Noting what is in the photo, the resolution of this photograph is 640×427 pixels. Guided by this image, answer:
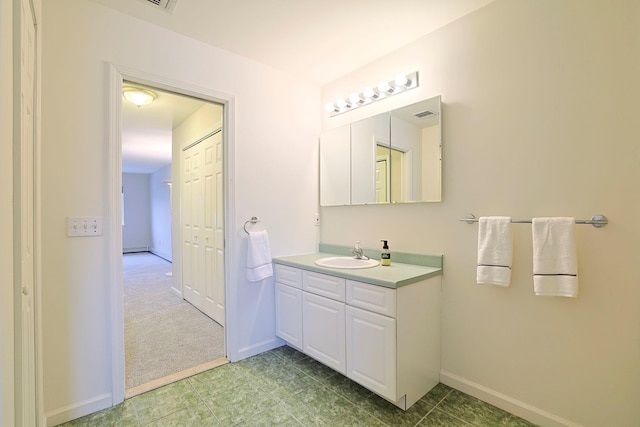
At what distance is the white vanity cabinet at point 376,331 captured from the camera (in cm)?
167

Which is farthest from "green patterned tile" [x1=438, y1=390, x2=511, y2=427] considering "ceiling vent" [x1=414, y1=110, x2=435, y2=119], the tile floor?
"ceiling vent" [x1=414, y1=110, x2=435, y2=119]

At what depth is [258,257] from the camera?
2369 mm

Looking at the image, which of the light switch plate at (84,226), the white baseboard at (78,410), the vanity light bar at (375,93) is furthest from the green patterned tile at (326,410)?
the vanity light bar at (375,93)

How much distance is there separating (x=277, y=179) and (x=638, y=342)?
2385 mm

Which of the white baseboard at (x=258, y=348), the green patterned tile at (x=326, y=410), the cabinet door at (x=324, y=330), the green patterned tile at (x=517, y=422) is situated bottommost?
the green patterned tile at (x=517, y=422)

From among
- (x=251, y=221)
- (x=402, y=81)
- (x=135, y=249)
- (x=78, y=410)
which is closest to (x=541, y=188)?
(x=402, y=81)

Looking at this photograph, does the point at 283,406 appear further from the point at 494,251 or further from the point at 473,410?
the point at 494,251

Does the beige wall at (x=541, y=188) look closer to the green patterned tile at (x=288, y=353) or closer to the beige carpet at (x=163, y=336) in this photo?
the green patterned tile at (x=288, y=353)

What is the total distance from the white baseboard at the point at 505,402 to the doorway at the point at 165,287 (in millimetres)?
1667

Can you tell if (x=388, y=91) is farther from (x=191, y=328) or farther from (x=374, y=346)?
(x=191, y=328)

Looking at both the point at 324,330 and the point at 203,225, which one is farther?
the point at 203,225

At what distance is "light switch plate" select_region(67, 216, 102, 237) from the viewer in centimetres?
169

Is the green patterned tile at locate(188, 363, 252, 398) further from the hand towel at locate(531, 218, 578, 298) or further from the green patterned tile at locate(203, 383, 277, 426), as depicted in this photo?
the hand towel at locate(531, 218, 578, 298)

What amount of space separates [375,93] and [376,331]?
1783 millimetres
